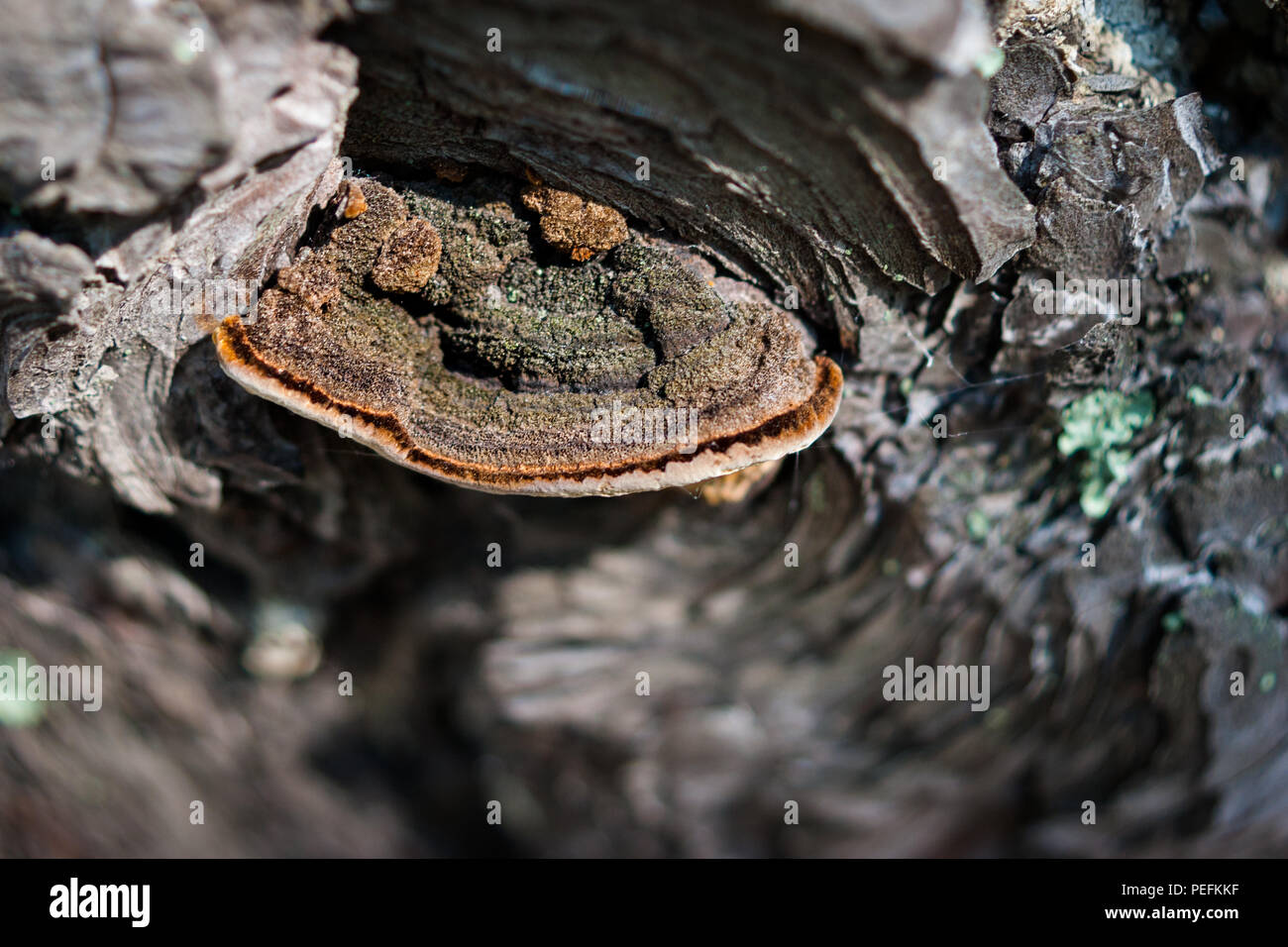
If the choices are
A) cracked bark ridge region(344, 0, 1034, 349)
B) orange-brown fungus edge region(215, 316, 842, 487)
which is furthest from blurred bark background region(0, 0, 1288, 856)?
orange-brown fungus edge region(215, 316, 842, 487)

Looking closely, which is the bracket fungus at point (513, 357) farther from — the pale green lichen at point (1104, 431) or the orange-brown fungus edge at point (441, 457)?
the pale green lichen at point (1104, 431)

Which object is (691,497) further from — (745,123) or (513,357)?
(745,123)

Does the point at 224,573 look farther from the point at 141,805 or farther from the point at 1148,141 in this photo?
the point at 1148,141

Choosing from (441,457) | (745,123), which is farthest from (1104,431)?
(441,457)

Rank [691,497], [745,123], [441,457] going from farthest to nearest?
[691,497] → [441,457] → [745,123]

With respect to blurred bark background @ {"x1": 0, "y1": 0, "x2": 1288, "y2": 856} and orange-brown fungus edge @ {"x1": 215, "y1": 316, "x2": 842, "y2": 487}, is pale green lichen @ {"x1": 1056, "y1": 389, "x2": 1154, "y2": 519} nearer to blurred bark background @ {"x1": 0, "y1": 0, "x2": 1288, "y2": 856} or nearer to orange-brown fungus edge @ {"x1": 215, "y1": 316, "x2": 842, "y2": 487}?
blurred bark background @ {"x1": 0, "y1": 0, "x2": 1288, "y2": 856}
